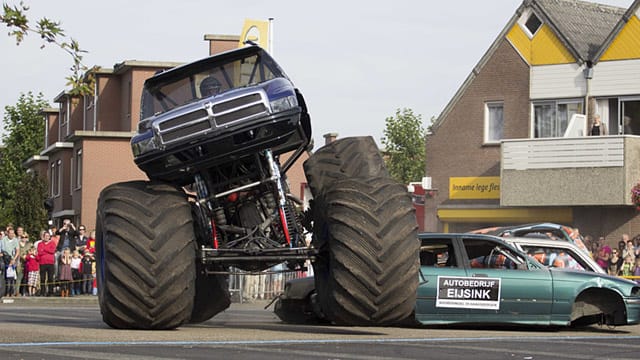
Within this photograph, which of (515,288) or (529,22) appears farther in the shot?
(529,22)

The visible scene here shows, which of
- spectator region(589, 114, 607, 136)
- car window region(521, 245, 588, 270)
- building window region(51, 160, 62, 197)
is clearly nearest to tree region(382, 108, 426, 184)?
building window region(51, 160, 62, 197)

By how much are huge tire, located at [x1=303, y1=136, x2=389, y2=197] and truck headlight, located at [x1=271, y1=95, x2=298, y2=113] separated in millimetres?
1494

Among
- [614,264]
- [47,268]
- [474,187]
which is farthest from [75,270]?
[474,187]

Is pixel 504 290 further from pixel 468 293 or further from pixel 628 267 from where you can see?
pixel 628 267

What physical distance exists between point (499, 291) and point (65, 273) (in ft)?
56.5

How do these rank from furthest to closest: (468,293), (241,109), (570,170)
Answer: (570,170)
(468,293)
(241,109)

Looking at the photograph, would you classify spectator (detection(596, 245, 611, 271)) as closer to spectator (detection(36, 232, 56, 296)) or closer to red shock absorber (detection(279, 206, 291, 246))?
spectator (detection(36, 232, 56, 296))

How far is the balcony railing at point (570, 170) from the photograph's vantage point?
132ft

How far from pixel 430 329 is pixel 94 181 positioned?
40225 millimetres

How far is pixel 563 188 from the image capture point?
136ft

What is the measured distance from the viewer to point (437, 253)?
59.5ft

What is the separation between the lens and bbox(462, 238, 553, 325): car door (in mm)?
17578

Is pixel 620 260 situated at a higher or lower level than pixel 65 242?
lower

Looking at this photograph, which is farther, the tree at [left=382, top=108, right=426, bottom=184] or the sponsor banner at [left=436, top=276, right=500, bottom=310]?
the tree at [left=382, top=108, right=426, bottom=184]
